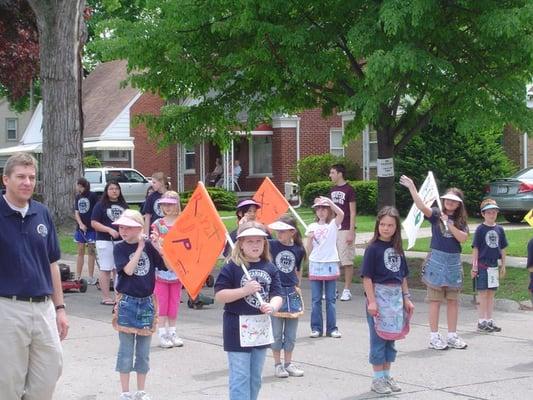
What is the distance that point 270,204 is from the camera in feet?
38.8

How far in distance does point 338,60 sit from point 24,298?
33.3 feet

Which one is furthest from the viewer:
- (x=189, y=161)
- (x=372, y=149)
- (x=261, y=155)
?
(x=189, y=161)

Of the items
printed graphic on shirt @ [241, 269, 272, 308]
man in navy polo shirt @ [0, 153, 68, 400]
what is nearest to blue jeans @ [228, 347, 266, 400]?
printed graphic on shirt @ [241, 269, 272, 308]

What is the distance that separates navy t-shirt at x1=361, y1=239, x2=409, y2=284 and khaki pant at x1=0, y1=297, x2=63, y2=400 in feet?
10.2

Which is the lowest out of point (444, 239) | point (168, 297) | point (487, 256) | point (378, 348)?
point (378, 348)

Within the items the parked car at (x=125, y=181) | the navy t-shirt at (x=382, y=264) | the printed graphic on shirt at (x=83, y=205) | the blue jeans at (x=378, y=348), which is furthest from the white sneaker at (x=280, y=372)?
the parked car at (x=125, y=181)

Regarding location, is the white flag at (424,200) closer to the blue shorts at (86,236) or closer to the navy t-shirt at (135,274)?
the navy t-shirt at (135,274)

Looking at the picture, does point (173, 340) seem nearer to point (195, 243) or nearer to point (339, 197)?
point (195, 243)

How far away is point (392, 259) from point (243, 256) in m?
1.85

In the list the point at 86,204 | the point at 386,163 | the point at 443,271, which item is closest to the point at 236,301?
the point at 443,271

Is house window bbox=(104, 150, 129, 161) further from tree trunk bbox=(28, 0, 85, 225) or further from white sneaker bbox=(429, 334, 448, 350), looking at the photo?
white sneaker bbox=(429, 334, 448, 350)

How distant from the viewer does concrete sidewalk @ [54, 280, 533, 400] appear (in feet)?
27.1

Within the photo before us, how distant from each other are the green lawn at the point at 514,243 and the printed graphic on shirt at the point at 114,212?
7219mm

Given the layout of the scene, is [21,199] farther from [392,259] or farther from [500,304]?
[500,304]
